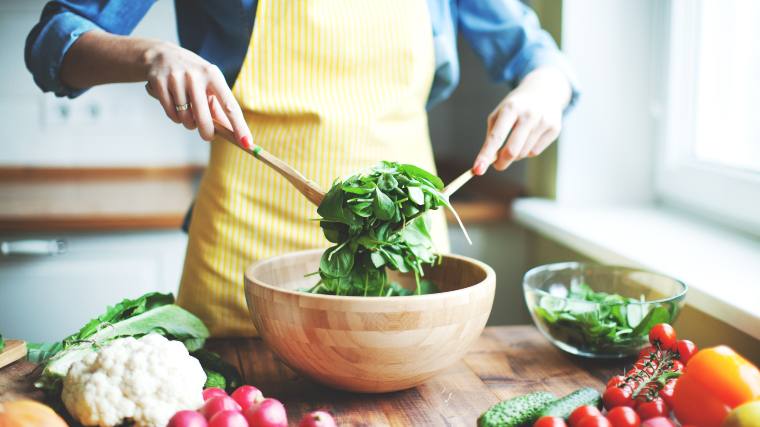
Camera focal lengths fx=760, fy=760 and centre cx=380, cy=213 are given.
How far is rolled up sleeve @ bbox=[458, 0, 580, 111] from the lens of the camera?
1.36 m

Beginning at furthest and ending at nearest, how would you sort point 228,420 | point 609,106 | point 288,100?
point 609,106 < point 288,100 < point 228,420

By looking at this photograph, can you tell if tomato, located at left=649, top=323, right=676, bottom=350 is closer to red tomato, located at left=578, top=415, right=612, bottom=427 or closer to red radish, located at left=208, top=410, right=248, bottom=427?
red tomato, located at left=578, top=415, right=612, bottom=427

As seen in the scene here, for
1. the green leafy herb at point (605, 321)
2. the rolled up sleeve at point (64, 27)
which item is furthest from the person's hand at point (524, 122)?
the rolled up sleeve at point (64, 27)

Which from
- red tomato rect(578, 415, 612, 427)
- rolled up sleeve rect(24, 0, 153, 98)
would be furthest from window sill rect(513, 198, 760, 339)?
rolled up sleeve rect(24, 0, 153, 98)

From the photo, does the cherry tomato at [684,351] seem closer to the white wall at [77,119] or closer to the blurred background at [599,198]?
the blurred background at [599,198]

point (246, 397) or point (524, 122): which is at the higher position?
point (524, 122)

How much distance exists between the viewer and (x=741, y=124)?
4.86 ft

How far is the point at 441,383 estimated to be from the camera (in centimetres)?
96

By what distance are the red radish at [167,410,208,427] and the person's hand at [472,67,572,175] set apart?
0.54 m

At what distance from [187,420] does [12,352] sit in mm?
370

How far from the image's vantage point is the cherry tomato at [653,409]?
799 millimetres

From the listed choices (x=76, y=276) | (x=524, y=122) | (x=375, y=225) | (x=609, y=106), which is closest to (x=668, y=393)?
(x=375, y=225)

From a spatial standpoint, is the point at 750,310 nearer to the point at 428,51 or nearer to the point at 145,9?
the point at 428,51

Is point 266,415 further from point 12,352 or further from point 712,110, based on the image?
point 712,110
